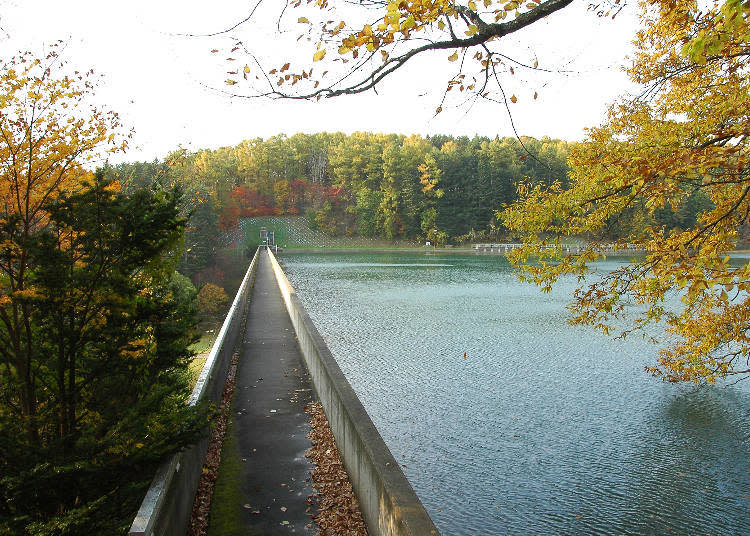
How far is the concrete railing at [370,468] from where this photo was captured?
4.46 meters

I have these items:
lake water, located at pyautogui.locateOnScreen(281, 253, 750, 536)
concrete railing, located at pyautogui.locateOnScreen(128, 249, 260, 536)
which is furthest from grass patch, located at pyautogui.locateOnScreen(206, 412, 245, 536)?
lake water, located at pyautogui.locateOnScreen(281, 253, 750, 536)

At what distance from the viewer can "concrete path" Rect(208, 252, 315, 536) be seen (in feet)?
19.3

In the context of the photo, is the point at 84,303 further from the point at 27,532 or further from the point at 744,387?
the point at 744,387

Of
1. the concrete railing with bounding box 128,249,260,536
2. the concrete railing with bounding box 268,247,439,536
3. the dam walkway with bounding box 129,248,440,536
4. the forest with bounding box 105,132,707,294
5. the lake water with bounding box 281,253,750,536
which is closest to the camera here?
the concrete railing with bounding box 128,249,260,536

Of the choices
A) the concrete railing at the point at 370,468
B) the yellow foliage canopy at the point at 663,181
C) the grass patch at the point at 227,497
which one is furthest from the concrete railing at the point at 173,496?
the yellow foliage canopy at the point at 663,181

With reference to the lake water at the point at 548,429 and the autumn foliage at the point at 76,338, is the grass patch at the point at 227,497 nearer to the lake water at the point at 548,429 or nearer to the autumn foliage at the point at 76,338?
the autumn foliage at the point at 76,338

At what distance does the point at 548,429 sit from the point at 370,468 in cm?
718

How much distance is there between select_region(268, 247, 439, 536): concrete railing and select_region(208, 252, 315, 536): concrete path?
0.57 metres

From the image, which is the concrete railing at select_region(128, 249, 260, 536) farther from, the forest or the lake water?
the forest

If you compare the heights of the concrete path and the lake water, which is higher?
the concrete path

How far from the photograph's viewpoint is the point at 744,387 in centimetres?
1423

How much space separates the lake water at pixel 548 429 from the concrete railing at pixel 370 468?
2.43 m

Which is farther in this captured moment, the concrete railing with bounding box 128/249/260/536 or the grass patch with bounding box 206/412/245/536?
the grass patch with bounding box 206/412/245/536

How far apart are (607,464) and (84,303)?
893 cm
